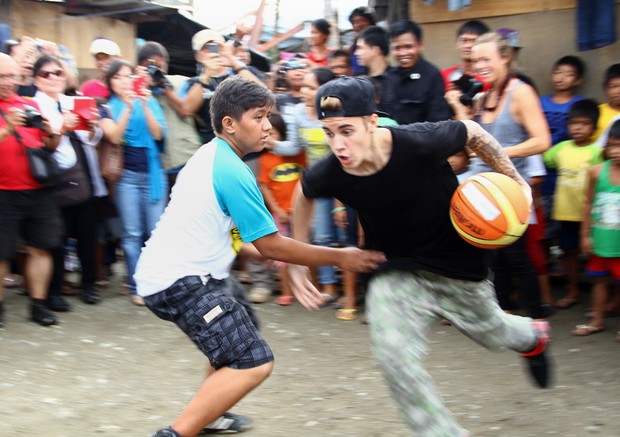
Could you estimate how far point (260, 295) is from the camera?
760 cm

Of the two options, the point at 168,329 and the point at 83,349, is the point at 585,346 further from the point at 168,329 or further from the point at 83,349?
the point at 83,349

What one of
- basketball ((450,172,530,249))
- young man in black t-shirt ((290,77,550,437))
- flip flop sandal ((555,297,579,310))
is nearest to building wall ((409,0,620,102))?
flip flop sandal ((555,297,579,310))

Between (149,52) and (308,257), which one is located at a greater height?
(149,52)

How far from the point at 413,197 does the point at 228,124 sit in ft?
3.40

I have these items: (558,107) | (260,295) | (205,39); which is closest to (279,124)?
(205,39)

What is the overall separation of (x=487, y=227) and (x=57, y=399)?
3.05 meters

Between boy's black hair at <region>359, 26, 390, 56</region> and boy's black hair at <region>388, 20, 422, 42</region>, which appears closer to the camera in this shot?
boy's black hair at <region>388, 20, 422, 42</region>

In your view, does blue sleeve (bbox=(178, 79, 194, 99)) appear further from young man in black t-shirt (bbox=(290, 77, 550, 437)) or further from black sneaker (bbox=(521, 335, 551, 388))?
black sneaker (bbox=(521, 335, 551, 388))

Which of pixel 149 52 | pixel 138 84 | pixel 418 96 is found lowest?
pixel 418 96

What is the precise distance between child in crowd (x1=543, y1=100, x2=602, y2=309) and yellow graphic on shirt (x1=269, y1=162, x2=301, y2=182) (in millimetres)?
2300

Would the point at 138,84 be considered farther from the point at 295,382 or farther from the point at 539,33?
the point at 539,33

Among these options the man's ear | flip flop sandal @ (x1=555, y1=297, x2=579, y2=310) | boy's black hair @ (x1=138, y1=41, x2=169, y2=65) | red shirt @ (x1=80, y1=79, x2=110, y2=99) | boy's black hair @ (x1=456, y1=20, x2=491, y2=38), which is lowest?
flip flop sandal @ (x1=555, y1=297, x2=579, y2=310)

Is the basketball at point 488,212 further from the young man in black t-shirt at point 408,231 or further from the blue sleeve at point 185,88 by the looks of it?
the blue sleeve at point 185,88

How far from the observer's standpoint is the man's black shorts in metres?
6.34
